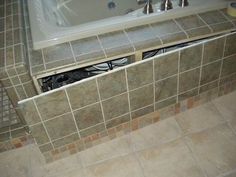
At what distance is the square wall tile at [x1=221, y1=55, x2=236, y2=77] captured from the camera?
1.42m

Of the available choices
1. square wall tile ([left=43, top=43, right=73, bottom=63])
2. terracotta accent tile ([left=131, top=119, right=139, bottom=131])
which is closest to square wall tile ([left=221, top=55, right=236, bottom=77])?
terracotta accent tile ([left=131, top=119, right=139, bottom=131])

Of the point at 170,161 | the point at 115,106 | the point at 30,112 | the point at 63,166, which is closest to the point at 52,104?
the point at 30,112

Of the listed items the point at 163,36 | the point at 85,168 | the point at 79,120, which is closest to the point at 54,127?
the point at 79,120

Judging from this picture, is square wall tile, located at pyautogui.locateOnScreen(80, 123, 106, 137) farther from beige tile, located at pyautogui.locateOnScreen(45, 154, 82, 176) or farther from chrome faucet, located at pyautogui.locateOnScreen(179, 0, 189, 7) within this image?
chrome faucet, located at pyautogui.locateOnScreen(179, 0, 189, 7)

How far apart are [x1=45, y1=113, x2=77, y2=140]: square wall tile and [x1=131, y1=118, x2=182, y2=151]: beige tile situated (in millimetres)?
350

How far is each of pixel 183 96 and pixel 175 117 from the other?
14 centimetres

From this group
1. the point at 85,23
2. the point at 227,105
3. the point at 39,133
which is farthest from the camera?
the point at 227,105

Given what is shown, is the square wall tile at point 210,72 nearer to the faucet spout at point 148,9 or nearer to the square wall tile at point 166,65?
the square wall tile at point 166,65

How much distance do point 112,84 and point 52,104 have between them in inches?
10.4

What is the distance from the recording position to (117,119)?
1409 mm

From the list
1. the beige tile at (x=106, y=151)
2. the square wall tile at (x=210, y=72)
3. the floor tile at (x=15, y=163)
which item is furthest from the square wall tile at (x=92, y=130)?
the square wall tile at (x=210, y=72)

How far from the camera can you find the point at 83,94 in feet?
3.97

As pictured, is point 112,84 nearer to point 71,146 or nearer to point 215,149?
point 71,146

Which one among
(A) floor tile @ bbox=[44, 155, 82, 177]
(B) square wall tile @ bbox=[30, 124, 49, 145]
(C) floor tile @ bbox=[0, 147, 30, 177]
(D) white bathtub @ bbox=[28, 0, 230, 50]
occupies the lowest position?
(A) floor tile @ bbox=[44, 155, 82, 177]
